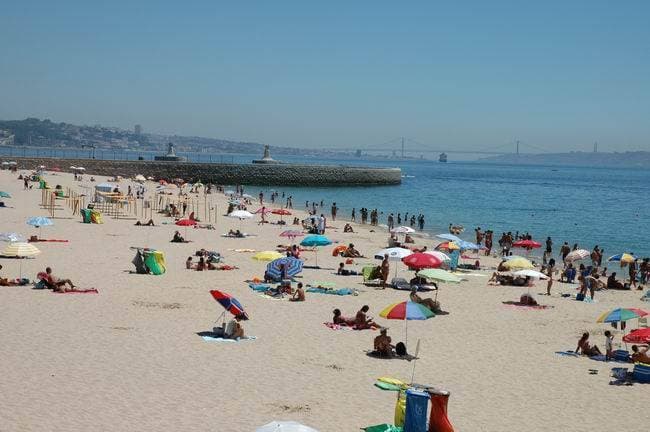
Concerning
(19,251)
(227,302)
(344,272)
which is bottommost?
(344,272)

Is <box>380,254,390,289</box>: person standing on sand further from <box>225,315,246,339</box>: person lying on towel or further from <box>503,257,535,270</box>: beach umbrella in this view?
<box>225,315,246,339</box>: person lying on towel

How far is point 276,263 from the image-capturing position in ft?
60.4

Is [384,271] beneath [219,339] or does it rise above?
above

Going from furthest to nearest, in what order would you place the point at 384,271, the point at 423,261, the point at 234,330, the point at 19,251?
the point at 384,271, the point at 19,251, the point at 423,261, the point at 234,330

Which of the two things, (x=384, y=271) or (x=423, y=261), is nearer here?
(x=423, y=261)

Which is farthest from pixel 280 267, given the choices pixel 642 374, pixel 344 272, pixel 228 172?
pixel 228 172

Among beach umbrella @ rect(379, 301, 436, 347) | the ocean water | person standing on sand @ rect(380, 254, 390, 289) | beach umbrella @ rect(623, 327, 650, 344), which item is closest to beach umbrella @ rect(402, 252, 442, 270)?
person standing on sand @ rect(380, 254, 390, 289)

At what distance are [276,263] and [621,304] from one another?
909cm

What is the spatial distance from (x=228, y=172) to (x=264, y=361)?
68.3 metres

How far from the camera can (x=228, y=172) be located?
79.2m

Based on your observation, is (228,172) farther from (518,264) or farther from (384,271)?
(384,271)

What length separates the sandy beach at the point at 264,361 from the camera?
30.9 ft

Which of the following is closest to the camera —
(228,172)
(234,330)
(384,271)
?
(234,330)

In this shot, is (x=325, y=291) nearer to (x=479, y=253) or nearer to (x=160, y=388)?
(x=160, y=388)
